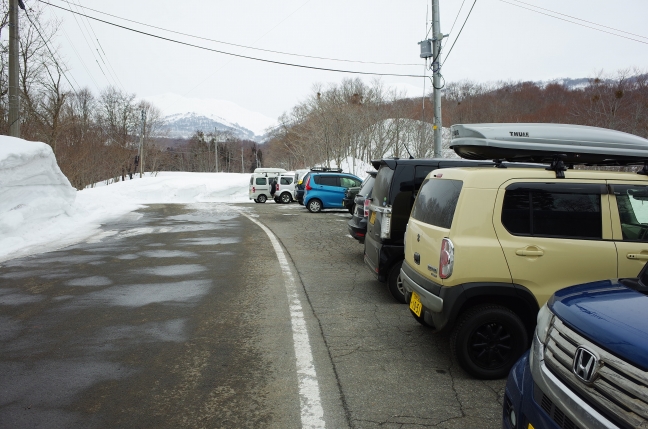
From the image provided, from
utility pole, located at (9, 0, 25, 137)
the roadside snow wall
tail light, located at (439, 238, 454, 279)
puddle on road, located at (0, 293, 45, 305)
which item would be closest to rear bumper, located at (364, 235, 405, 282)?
tail light, located at (439, 238, 454, 279)

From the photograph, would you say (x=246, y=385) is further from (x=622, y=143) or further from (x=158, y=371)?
(x=622, y=143)

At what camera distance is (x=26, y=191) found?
14.4 metres

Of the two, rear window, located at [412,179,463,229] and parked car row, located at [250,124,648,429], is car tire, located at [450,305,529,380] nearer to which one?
parked car row, located at [250,124,648,429]

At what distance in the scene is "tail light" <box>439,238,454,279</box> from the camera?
410cm

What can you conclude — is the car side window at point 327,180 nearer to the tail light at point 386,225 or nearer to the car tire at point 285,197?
the car tire at point 285,197

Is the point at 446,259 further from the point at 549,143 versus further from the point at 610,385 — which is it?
the point at 610,385

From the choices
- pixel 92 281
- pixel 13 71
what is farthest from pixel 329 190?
pixel 92 281

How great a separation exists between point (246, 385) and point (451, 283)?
1914mm

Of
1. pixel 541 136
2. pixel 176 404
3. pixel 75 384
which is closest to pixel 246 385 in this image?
pixel 176 404

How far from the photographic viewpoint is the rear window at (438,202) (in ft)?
14.2

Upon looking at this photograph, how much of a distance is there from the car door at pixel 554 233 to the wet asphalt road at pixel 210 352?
1027mm

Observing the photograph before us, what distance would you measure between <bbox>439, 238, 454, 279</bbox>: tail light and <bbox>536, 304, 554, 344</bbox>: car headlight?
4.85 ft

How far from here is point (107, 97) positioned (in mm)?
76688

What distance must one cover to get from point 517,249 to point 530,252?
12 centimetres
